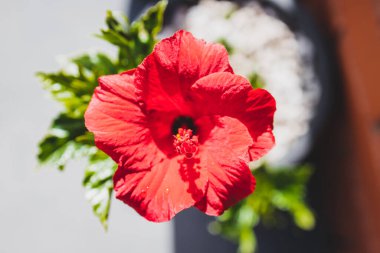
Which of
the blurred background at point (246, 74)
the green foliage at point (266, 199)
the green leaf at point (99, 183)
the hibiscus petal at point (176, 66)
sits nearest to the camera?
the hibiscus petal at point (176, 66)

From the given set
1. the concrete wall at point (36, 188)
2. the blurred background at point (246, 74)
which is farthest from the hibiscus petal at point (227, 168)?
the concrete wall at point (36, 188)

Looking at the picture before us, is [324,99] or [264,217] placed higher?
[324,99]

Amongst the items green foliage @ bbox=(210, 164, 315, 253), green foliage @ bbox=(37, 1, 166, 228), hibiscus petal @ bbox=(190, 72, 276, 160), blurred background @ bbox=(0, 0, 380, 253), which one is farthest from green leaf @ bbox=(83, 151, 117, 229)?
blurred background @ bbox=(0, 0, 380, 253)

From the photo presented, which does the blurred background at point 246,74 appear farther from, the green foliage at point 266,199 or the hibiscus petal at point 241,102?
the hibiscus petal at point 241,102

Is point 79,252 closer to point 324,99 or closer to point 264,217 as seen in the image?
point 264,217

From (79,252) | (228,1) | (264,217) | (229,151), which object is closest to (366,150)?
(264,217)

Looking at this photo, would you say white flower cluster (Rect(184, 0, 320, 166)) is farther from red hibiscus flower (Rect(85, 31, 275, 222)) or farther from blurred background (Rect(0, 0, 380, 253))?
red hibiscus flower (Rect(85, 31, 275, 222))
